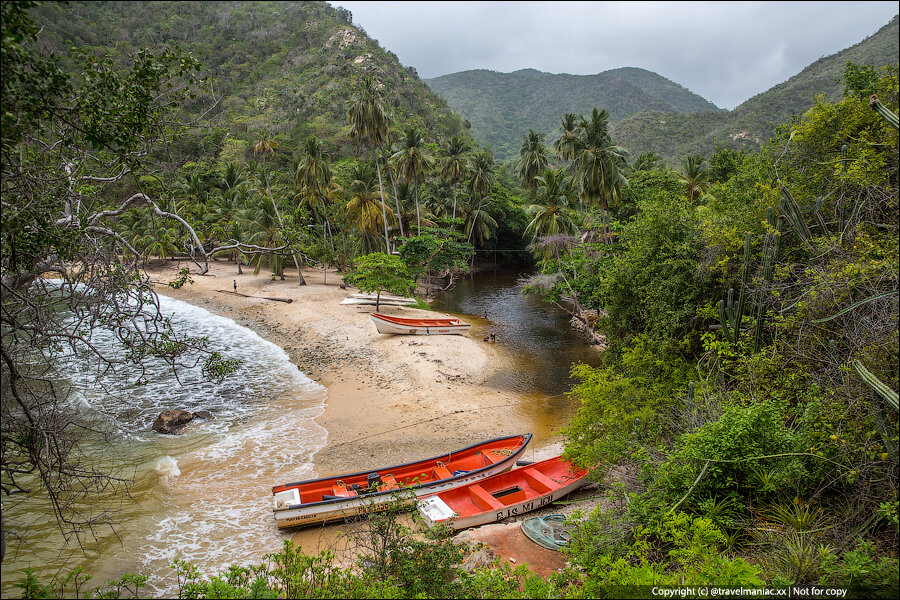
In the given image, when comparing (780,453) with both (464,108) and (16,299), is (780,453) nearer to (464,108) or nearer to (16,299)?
(16,299)

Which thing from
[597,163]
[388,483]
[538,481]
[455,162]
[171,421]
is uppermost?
[455,162]

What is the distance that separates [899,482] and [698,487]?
7.89 feet

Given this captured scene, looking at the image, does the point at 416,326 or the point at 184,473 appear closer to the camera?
the point at 184,473

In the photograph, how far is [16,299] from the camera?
533 cm

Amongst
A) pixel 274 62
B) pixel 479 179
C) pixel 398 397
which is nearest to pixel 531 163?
pixel 479 179

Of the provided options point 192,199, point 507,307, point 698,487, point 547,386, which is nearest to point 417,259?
point 507,307

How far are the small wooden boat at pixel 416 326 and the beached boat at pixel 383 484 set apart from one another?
1140 cm

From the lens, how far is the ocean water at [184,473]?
29.4ft

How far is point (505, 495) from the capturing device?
10922mm

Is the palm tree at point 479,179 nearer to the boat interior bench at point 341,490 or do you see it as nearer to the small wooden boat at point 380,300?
the small wooden boat at point 380,300

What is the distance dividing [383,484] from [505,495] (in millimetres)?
2917

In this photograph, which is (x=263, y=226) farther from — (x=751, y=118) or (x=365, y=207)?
(x=751, y=118)

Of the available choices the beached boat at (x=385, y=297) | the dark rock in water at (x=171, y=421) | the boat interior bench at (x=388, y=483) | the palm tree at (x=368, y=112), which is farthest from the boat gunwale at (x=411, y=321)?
the palm tree at (x=368, y=112)

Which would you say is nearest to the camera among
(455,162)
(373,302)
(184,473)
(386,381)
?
(184,473)
